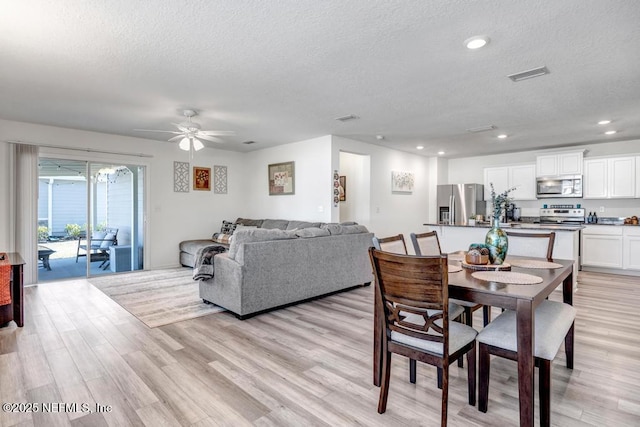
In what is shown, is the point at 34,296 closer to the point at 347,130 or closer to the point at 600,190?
the point at 347,130

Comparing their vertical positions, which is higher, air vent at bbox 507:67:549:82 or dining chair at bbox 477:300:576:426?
air vent at bbox 507:67:549:82

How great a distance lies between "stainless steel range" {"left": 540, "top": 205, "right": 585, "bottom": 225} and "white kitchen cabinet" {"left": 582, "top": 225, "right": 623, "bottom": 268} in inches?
17.2

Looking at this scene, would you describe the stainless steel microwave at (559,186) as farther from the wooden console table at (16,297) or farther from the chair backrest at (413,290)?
the wooden console table at (16,297)

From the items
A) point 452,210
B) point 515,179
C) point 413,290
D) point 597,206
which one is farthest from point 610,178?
point 413,290

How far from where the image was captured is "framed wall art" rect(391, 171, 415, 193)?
7191 mm

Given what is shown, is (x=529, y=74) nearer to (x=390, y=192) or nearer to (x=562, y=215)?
(x=390, y=192)

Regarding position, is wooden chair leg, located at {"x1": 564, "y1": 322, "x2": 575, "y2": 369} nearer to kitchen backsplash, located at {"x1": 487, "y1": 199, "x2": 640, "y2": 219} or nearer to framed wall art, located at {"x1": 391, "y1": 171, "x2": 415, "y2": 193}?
framed wall art, located at {"x1": 391, "y1": 171, "x2": 415, "y2": 193}

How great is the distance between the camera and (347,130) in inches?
216

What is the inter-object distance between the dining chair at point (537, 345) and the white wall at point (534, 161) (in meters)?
5.96

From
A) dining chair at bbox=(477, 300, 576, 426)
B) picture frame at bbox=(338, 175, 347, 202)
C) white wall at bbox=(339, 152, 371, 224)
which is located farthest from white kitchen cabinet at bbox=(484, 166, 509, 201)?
dining chair at bbox=(477, 300, 576, 426)

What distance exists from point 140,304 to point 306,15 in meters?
3.67

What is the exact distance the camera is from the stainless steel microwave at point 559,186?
21.2 ft

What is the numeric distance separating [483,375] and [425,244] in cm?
119

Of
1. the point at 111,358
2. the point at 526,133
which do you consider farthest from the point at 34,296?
the point at 526,133
